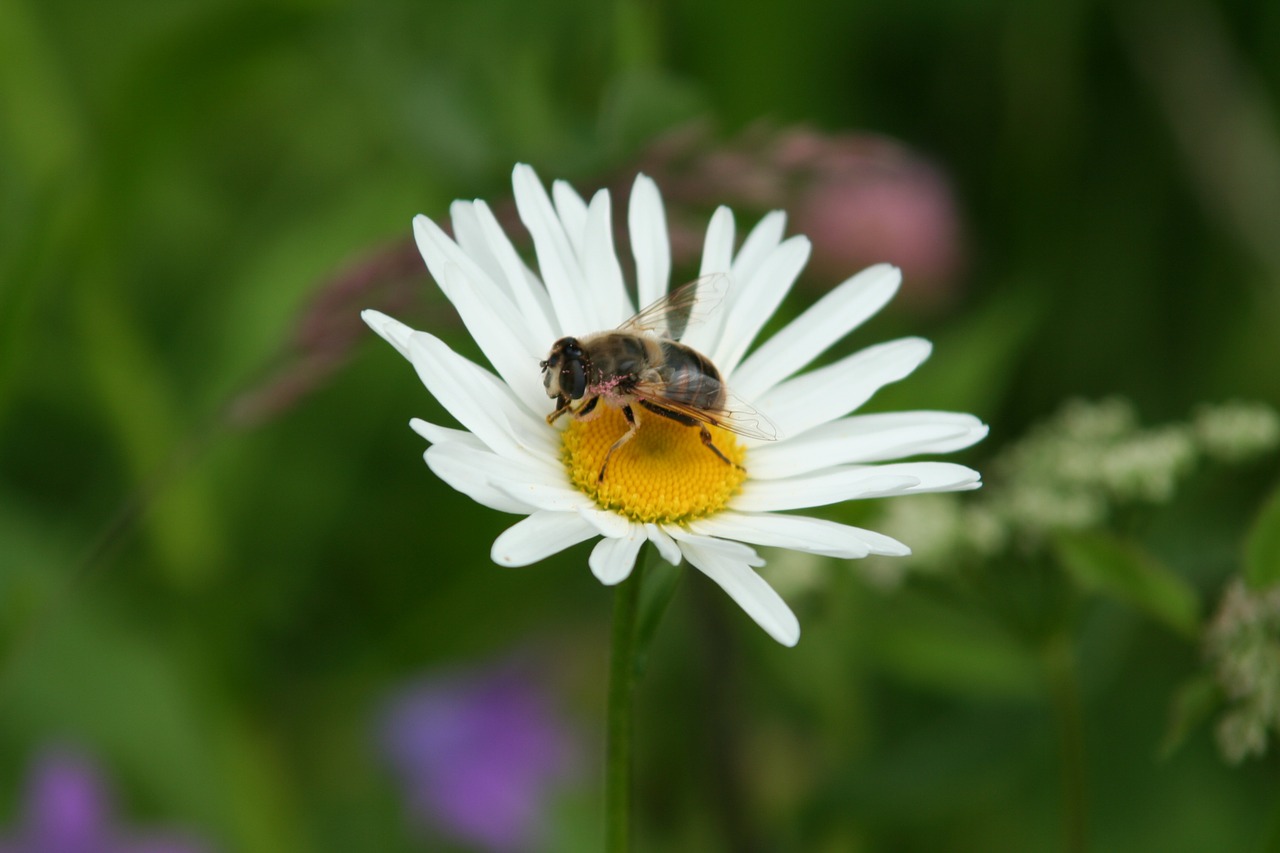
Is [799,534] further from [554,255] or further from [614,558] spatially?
[554,255]

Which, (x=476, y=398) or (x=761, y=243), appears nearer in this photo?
(x=476, y=398)

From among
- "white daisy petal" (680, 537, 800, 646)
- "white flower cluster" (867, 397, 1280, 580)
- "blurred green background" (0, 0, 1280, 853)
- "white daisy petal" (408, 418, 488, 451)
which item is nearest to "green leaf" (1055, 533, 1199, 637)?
"white flower cluster" (867, 397, 1280, 580)

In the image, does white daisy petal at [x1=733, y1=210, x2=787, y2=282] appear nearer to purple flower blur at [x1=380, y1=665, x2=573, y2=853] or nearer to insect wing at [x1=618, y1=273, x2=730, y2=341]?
insect wing at [x1=618, y1=273, x2=730, y2=341]

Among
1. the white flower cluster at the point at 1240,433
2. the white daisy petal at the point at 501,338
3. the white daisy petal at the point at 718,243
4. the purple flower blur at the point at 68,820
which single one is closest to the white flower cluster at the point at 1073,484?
the white flower cluster at the point at 1240,433

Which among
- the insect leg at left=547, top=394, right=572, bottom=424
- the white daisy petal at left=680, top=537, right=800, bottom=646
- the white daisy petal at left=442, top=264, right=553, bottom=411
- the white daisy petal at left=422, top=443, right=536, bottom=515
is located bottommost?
the white daisy petal at left=680, top=537, right=800, bottom=646

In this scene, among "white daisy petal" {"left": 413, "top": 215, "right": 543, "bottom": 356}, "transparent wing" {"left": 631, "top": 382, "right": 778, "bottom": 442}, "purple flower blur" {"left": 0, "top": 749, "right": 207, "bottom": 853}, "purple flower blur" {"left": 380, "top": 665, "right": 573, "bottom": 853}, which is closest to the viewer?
"white daisy petal" {"left": 413, "top": 215, "right": 543, "bottom": 356}

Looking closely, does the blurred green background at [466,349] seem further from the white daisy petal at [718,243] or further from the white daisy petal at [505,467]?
the white daisy petal at [505,467]

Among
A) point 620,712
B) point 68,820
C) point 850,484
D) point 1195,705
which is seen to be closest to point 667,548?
point 620,712

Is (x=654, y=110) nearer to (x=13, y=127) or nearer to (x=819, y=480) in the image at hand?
(x=819, y=480)
